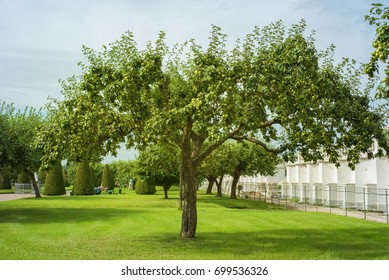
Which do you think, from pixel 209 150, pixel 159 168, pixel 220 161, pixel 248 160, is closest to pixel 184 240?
pixel 209 150

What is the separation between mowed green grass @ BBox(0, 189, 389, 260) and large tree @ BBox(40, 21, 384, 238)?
2484 mm

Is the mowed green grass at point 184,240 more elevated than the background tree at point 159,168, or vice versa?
the background tree at point 159,168

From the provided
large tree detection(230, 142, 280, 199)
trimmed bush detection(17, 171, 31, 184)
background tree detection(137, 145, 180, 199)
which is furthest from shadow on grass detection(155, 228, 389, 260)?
trimmed bush detection(17, 171, 31, 184)

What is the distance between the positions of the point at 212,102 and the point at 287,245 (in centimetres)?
601

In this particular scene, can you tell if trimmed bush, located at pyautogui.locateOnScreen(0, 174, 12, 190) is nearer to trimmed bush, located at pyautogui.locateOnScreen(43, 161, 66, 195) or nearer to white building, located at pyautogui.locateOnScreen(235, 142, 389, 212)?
trimmed bush, located at pyautogui.locateOnScreen(43, 161, 66, 195)

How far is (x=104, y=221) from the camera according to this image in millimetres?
25109

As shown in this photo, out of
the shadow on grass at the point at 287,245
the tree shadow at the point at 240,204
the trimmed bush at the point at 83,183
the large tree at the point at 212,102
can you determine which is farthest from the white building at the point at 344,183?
the trimmed bush at the point at 83,183

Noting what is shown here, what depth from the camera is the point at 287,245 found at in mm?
17062

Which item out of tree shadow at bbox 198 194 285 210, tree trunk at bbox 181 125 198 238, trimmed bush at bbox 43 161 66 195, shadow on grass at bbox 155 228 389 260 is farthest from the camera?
trimmed bush at bbox 43 161 66 195

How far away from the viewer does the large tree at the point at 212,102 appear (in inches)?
590

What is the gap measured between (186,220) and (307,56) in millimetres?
7534

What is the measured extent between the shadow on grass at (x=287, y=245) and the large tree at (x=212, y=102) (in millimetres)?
1888

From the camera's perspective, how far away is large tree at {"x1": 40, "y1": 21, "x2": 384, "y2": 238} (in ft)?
49.2

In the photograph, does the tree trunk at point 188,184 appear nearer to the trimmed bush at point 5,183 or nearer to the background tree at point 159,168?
the background tree at point 159,168
